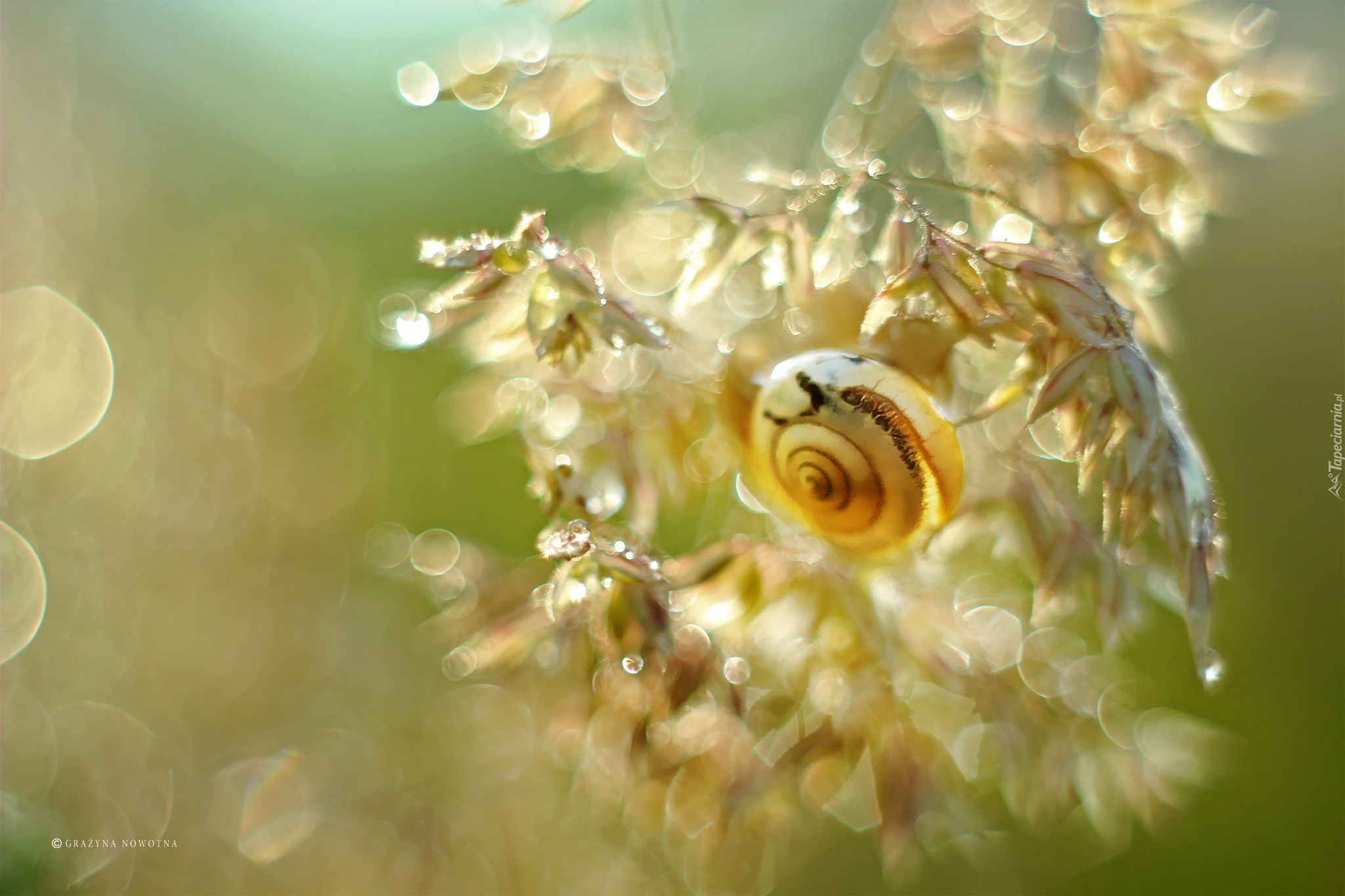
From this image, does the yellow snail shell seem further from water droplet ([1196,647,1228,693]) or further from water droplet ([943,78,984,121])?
water droplet ([943,78,984,121])

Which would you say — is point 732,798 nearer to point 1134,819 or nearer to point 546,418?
point 546,418

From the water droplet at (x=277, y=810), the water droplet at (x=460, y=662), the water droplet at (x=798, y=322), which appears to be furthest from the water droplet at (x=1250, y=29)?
the water droplet at (x=277, y=810)

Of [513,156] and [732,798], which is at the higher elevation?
[513,156]

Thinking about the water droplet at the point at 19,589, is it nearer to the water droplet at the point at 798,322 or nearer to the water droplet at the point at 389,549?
the water droplet at the point at 389,549

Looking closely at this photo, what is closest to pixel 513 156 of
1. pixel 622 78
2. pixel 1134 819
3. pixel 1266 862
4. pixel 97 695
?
pixel 622 78

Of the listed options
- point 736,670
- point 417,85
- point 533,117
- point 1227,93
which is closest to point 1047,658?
point 736,670

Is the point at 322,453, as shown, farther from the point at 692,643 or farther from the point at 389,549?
the point at 692,643
